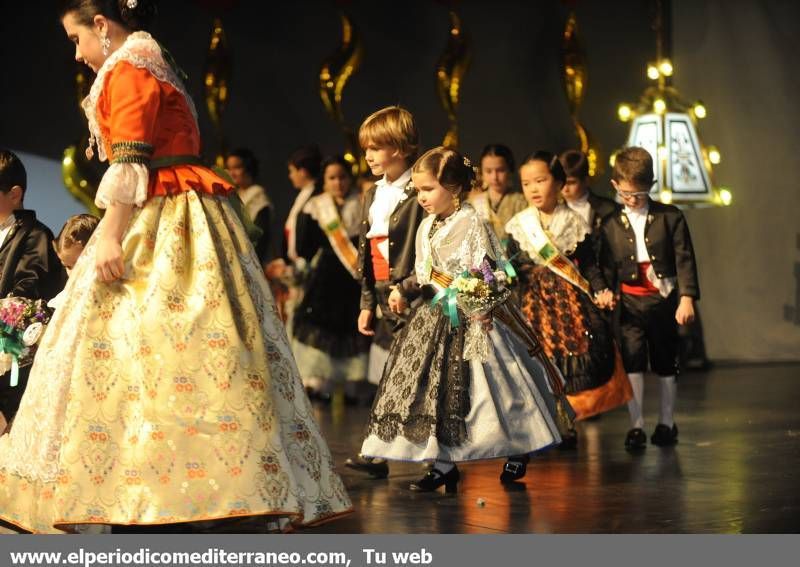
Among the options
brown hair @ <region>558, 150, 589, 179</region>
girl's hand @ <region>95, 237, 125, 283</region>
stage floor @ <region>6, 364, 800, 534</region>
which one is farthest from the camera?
brown hair @ <region>558, 150, 589, 179</region>

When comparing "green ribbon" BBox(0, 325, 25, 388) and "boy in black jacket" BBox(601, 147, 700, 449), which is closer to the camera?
"green ribbon" BBox(0, 325, 25, 388)

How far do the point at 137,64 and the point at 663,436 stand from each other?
3162mm

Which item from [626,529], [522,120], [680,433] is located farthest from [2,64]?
[626,529]

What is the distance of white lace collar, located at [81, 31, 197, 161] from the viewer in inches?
155

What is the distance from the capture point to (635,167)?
6.30m

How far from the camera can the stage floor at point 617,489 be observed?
14.3 feet

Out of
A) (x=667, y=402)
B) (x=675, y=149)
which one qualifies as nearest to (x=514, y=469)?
(x=667, y=402)

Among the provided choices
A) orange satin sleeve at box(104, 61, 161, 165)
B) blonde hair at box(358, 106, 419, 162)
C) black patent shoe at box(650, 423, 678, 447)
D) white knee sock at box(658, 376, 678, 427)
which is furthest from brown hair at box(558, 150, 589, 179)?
orange satin sleeve at box(104, 61, 161, 165)

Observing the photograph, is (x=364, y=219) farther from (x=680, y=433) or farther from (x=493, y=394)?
(x=680, y=433)

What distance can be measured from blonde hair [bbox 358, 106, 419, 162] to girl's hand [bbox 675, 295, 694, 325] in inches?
57.5

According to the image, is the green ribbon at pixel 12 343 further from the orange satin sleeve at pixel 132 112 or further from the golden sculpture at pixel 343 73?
the golden sculpture at pixel 343 73

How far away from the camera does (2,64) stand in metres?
9.12

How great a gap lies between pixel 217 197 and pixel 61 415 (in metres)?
0.70

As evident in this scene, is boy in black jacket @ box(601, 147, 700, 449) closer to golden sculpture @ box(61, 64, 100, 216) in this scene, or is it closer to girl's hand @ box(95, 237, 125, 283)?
girl's hand @ box(95, 237, 125, 283)
